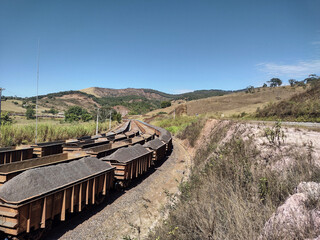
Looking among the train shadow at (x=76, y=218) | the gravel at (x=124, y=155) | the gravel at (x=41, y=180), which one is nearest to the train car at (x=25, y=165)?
the gravel at (x=41, y=180)

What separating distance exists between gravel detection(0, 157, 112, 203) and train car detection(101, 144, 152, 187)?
1.97 meters

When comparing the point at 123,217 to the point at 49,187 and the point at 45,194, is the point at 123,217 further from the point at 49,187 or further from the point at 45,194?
the point at 45,194

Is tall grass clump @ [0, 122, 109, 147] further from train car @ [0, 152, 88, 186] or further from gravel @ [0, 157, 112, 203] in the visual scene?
gravel @ [0, 157, 112, 203]

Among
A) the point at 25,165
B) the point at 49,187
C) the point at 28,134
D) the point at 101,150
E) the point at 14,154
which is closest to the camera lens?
the point at 49,187

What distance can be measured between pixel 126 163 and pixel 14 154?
7.61m

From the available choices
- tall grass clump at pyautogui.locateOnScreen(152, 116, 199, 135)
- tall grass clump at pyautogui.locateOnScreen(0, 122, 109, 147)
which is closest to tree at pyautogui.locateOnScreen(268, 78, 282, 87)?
tall grass clump at pyautogui.locateOnScreen(152, 116, 199, 135)

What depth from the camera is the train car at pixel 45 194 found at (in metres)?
5.81

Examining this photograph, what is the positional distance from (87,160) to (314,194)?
8.99 metres

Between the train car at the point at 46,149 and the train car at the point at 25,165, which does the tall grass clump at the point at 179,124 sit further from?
the train car at the point at 25,165

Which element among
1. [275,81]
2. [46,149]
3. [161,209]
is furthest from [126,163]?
[275,81]

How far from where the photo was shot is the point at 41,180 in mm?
6965

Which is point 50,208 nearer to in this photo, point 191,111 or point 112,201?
point 112,201

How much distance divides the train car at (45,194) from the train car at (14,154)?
6.27m

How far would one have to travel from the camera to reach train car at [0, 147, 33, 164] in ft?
38.7
